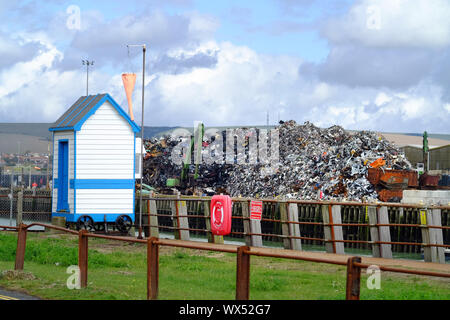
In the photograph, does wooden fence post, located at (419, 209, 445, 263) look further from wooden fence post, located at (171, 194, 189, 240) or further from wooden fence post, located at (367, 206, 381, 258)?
wooden fence post, located at (171, 194, 189, 240)

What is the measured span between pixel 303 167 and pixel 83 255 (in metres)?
50.9

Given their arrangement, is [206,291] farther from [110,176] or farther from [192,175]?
[192,175]

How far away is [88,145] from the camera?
24078 mm

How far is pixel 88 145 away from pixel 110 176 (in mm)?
1168

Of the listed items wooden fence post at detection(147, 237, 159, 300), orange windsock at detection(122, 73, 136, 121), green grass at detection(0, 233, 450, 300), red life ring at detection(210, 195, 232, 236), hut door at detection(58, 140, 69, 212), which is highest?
orange windsock at detection(122, 73, 136, 121)

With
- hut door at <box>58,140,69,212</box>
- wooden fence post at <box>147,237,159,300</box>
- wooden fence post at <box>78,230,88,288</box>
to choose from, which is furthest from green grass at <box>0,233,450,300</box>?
hut door at <box>58,140,69,212</box>

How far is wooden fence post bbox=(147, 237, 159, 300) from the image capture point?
11492 mm

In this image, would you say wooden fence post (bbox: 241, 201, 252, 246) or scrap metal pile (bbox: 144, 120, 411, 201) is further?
scrap metal pile (bbox: 144, 120, 411, 201)

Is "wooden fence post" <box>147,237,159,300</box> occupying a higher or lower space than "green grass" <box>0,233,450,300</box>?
higher

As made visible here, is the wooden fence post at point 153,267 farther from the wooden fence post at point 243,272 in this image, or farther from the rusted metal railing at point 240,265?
the wooden fence post at point 243,272
